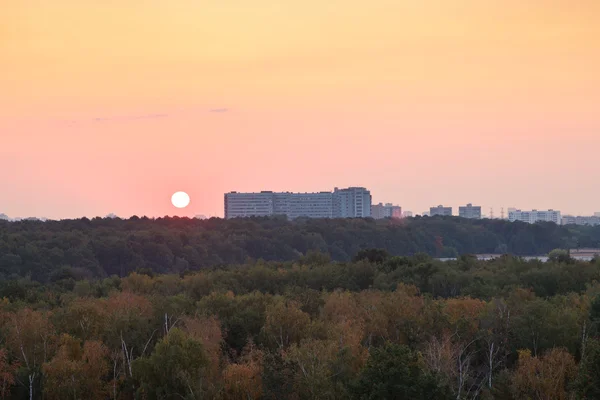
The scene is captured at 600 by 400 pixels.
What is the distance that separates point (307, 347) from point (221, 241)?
72.3 metres

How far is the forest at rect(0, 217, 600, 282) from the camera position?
8381 centimetres

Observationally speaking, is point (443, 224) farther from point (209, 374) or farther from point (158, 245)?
point (209, 374)

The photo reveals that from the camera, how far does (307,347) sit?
3170cm

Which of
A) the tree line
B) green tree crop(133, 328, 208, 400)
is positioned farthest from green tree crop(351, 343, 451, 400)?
green tree crop(133, 328, 208, 400)

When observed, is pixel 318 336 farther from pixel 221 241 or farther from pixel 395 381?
pixel 221 241

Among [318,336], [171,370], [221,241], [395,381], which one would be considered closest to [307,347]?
[171,370]

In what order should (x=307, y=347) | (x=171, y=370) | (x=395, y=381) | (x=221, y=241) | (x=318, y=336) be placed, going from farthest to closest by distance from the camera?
(x=221, y=241) < (x=318, y=336) < (x=307, y=347) < (x=171, y=370) < (x=395, y=381)

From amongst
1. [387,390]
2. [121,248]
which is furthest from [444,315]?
[121,248]

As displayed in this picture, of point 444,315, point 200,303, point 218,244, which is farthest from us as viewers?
point 218,244

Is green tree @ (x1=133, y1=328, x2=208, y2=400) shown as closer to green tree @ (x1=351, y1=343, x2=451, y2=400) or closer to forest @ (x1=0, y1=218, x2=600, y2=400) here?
forest @ (x1=0, y1=218, x2=600, y2=400)

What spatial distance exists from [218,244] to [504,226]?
59.1 meters

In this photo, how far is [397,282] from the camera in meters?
53.9

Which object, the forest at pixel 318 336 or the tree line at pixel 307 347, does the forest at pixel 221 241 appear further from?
the tree line at pixel 307 347

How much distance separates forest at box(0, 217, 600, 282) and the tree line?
1253 inches
